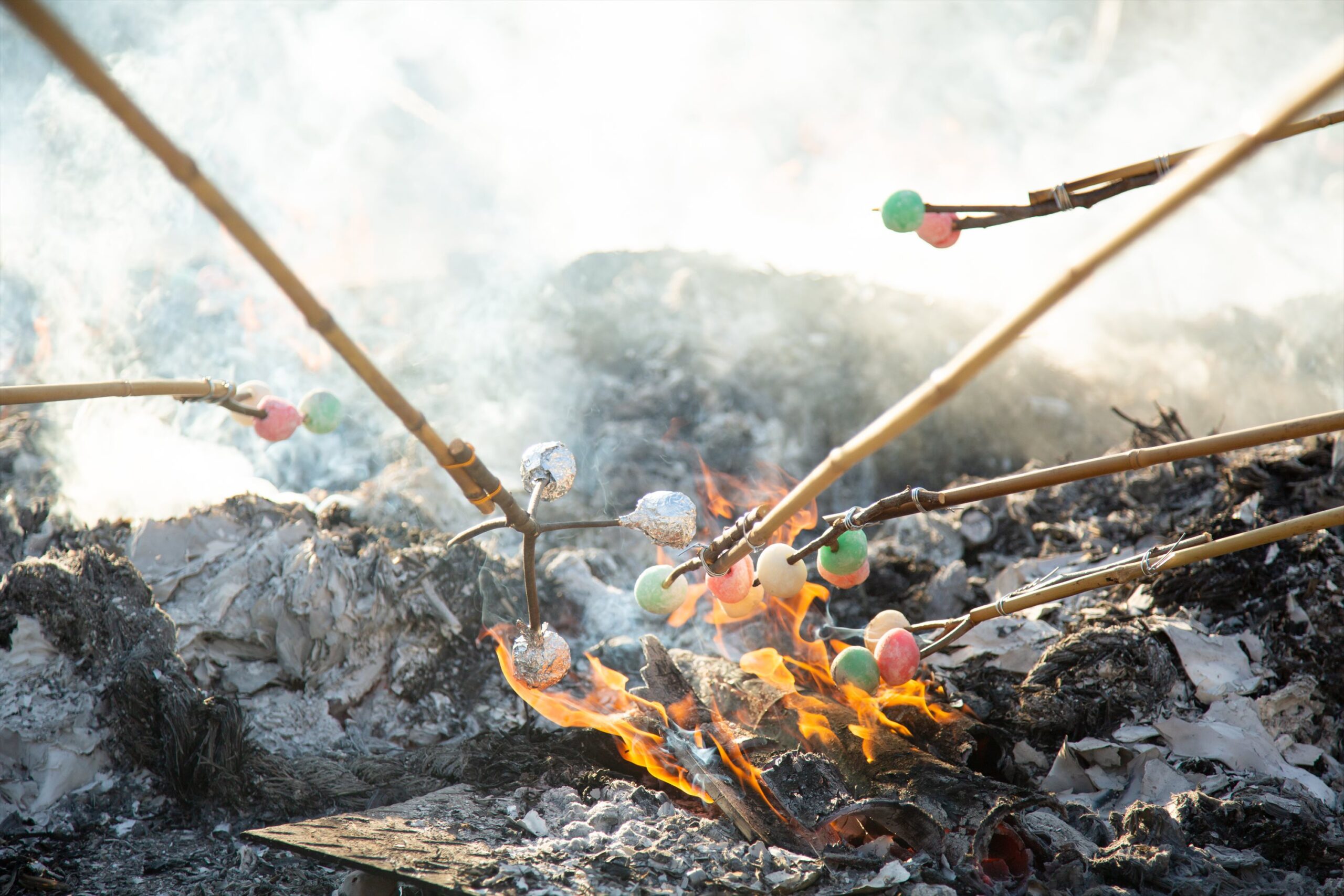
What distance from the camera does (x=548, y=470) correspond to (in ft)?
8.26

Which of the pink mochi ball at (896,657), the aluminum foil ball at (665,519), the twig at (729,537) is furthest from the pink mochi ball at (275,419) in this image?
the pink mochi ball at (896,657)

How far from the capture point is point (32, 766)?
12.8 feet

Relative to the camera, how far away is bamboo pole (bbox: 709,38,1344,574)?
1271 millimetres

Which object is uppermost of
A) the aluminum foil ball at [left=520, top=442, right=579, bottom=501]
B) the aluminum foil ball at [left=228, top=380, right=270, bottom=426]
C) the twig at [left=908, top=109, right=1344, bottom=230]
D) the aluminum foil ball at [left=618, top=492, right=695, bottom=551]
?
the aluminum foil ball at [left=228, top=380, right=270, bottom=426]

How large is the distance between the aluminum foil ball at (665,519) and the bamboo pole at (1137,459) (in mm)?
677

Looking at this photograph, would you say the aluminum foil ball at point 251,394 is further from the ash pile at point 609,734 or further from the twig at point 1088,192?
the twig at point 1088,192

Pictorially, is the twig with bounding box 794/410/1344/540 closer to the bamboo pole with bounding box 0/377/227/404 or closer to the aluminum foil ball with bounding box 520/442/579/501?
the aluminum foil ball with bounding box 520/442/579/501

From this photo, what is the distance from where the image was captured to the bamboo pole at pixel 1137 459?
2.29 metres

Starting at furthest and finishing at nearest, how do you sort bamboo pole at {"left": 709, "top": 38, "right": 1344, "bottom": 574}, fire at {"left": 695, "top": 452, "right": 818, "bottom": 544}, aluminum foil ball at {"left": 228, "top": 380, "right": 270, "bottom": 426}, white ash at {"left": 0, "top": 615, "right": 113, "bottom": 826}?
fire at {"left": 695, "top": 452, "right": 818, "bottom": 544}, white ash at {"left": 0, "top": 615, "right": 113, "bottom": 826}, aluminum foil ball at {"left": 228, "top": 380, "right": 270, "bottom": 426}, bamboo pole at {"left": 709, "top": 38, "right": 1344, "bottom": 574}

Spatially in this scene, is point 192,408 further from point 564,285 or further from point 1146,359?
point 1146,359

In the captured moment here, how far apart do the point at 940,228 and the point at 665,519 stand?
4.23 feet

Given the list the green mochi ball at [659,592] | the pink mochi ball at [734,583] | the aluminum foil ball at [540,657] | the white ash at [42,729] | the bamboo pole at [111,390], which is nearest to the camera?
the bamboo pole at [111,390]

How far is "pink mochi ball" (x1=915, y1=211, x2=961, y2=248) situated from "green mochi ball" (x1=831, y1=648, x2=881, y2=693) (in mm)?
1670

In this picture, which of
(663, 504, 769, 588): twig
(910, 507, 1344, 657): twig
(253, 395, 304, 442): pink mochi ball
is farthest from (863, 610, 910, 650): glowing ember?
(253, 395, 304, 442): pink mochi ball
